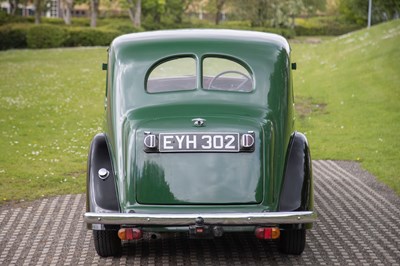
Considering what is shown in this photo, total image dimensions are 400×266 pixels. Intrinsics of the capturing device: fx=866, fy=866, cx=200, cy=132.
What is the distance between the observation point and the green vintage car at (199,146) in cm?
720

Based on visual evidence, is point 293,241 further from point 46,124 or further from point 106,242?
point 46,124

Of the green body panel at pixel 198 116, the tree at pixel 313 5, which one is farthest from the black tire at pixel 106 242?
the tree at pixel 313 5

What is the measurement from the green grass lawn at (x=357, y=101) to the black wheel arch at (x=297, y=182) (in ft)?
12.0

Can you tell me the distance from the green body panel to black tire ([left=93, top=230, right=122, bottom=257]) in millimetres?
478

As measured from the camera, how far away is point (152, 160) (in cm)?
735

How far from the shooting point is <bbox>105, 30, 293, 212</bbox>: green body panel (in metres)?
7.30

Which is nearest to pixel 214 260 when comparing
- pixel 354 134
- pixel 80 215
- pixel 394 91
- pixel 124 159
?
pixel 124 159

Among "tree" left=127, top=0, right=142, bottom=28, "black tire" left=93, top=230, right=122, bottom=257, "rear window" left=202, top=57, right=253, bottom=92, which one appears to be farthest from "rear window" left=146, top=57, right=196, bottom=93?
"tree" left=127, top=0, right=142, bottom=28

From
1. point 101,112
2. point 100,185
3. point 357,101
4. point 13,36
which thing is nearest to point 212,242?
point 100,185

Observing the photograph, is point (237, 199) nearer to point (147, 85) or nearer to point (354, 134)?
point (147, 85)

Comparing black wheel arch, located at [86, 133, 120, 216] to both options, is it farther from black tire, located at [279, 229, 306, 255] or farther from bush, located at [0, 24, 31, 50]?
bush, located at [0, 24, 31, 50]

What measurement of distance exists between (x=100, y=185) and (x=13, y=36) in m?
42.8

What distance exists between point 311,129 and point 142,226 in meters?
9.97

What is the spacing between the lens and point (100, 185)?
7.59 m
